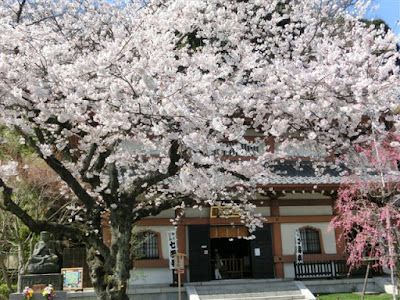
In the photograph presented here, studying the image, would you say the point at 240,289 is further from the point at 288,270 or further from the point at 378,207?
the point at 378,207

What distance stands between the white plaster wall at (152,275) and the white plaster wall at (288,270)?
3957mm

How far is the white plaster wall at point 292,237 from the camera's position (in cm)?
1457

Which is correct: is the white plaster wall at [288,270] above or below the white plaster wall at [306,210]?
below

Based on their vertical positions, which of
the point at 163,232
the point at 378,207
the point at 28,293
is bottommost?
the point at 28,293

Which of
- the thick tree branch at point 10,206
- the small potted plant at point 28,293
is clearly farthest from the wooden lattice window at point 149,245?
the thick tree branch at point 10,206

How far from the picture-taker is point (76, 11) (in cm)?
940

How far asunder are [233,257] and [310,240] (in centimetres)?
352

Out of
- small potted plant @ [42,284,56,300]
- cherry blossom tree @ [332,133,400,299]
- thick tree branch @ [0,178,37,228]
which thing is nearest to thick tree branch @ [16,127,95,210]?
thick tree branch @ [0,178,37,228]

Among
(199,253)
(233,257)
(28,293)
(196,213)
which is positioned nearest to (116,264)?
(28,293)

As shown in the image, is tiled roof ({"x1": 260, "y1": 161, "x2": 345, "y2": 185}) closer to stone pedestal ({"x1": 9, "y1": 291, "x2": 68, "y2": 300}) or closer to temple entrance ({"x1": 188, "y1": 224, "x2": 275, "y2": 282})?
temple entrance ({"x1": 188, "y1": 224, "x2": 275, "y2": 282})

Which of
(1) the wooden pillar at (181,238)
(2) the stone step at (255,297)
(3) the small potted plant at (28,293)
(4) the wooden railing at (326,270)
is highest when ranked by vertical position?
(1) the wooden pillar at (181,238)

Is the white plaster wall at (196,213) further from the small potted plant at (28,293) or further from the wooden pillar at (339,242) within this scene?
the small potted plant at (28,293)

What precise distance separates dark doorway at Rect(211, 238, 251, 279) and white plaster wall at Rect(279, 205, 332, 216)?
7.33 ft

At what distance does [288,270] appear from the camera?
1441cm
